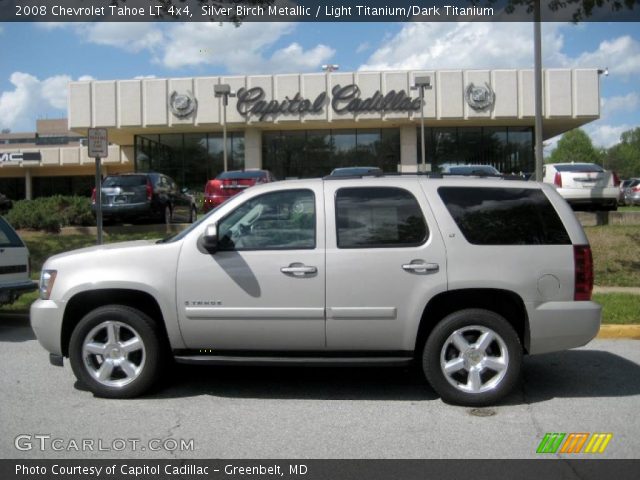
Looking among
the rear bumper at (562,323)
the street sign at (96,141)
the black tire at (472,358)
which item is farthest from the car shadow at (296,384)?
the street sign at (96,141)

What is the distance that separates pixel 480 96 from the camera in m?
32.2

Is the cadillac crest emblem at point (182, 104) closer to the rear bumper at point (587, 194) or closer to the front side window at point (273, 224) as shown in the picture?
the rear bumper at point (587, 194)

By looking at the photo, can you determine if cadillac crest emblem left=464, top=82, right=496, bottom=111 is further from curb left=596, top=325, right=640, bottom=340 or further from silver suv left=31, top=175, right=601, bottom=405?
silver suv left=31, top=175, right=601, bottom=405

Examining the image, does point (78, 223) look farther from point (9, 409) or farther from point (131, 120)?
point (131, 120)

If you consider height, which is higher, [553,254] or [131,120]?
[131,120]

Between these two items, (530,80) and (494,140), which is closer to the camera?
(530,80)

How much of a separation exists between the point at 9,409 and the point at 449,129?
32.1 meters

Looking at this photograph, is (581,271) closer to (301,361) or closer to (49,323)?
(301,361)

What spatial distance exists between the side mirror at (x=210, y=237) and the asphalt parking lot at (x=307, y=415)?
1371mm

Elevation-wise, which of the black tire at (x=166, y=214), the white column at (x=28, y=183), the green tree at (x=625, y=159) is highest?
the green tree at (x=625, y=159)

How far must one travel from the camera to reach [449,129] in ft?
116

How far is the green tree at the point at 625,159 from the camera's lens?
93.1 m

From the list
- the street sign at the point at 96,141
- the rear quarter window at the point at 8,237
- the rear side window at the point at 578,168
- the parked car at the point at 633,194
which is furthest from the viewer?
the parked car at the point at 633,194
